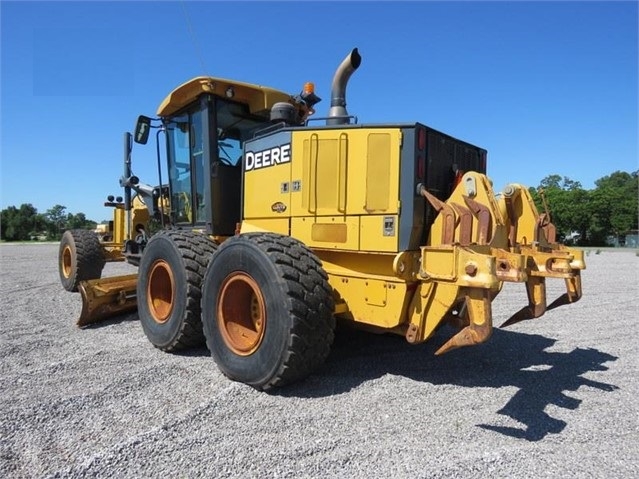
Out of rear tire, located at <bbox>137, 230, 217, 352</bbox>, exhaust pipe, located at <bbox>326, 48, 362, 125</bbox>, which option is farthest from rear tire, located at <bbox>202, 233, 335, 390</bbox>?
exhaust pipe, located at <bbox>326, 48, 362, 125</bbox>

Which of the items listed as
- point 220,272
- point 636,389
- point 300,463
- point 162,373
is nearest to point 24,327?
point 162,373

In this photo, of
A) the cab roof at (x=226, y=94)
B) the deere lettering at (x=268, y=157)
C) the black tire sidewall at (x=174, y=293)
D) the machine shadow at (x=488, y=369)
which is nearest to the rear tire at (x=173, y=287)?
the black tire sidewall at (x=174, y=293)

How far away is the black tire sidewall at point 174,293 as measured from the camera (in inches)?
185

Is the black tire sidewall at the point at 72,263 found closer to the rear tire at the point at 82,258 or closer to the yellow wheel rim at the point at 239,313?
the rear tire at the point at 82,258

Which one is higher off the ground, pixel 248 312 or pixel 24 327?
pixel 248 312

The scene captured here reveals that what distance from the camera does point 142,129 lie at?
6.32m

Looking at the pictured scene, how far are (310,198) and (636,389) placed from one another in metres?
3.27

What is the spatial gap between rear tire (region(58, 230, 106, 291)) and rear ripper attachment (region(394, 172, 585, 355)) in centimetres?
732

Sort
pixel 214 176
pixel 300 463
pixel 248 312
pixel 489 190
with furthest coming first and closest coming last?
pixel 214 176, pixel 248 312, pixel 489 190, pixel 300 463

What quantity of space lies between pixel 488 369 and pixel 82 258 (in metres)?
7.64

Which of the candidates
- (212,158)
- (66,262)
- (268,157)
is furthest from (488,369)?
(66,262)

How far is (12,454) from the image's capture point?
8.88 feet

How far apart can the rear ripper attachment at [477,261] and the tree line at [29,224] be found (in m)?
78.7

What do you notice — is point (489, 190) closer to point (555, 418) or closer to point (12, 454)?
point (555, 418)
